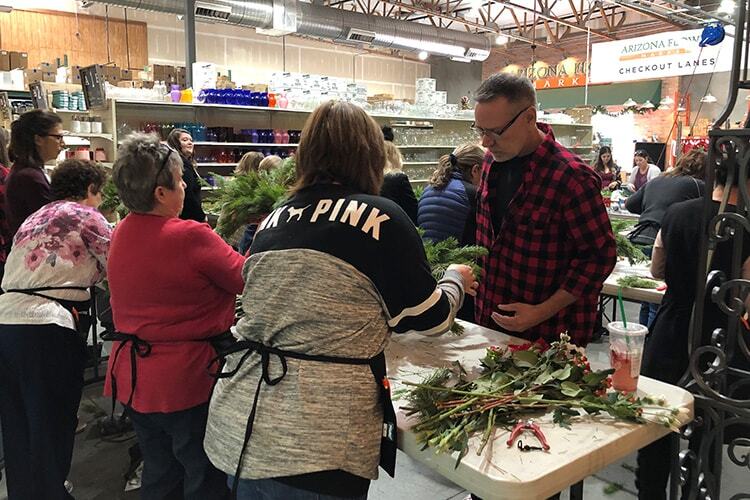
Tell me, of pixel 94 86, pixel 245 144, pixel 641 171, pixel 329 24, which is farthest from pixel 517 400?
pixel 329 24

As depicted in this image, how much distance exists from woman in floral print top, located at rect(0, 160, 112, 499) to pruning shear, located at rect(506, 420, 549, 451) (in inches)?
71.8

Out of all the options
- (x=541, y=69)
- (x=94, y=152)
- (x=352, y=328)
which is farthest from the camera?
(x=541, y=69)

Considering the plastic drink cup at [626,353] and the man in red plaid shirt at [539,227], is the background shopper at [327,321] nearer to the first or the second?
the plastic drink cup at [626,353]

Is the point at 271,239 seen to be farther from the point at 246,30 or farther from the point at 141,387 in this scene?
the point at 246,30

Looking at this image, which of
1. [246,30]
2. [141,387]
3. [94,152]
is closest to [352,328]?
[141,387]

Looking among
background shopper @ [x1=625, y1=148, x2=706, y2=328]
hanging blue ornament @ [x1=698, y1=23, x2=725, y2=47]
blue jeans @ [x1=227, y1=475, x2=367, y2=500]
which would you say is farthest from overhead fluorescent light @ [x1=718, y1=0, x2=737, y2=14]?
blue jeans @ [x1=227, y1=475, x2=367, y2=500]

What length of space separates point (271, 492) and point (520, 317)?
40.4 inches

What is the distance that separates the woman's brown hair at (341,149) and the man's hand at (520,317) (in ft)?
2.67

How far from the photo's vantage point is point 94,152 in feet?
23.3

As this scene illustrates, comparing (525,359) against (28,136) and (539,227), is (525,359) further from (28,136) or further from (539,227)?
(28,136)

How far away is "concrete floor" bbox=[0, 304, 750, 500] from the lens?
9.75 feet

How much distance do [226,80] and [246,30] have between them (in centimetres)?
617

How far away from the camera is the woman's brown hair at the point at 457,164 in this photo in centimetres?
332

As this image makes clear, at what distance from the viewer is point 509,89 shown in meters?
2.06
